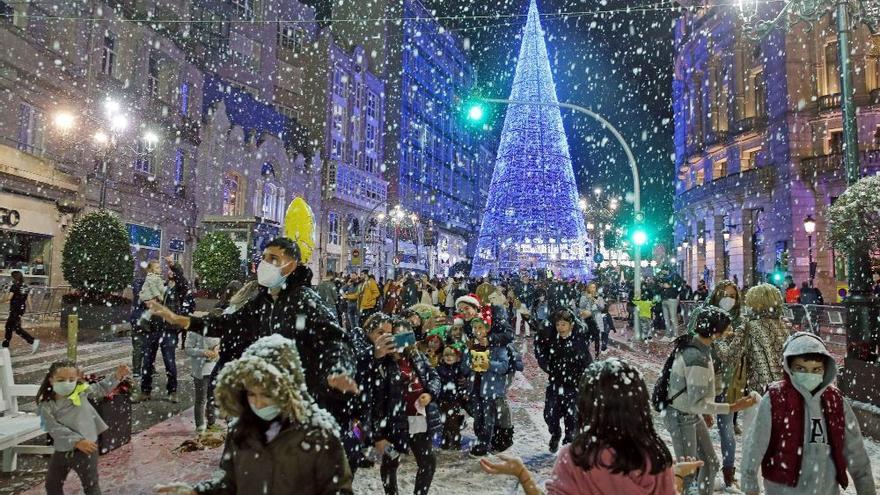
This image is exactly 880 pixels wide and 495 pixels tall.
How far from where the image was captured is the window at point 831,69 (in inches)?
1334

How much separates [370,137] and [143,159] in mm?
26368

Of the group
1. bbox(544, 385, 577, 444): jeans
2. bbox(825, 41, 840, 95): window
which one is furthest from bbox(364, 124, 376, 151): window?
bbox(544, 385, 577, 444): jeans

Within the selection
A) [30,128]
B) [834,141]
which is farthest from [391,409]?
[834,141]

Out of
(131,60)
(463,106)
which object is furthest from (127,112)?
(463,106)

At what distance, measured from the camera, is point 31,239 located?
21.8 meters

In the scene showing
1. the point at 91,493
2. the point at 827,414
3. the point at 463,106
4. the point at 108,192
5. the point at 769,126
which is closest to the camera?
the point at 827,414

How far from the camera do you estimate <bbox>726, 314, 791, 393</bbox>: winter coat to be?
550cm

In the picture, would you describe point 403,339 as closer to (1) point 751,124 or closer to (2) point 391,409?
(2) point 391,409

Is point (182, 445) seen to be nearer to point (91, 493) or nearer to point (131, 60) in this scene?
point (91, 493)

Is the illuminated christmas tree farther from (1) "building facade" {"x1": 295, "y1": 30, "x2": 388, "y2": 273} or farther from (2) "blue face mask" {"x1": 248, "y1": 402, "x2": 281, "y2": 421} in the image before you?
(2) "blue face mask" {"x1": 248, "y1": 402, "x2": 281, "y2": 421}

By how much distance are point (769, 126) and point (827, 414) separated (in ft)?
126

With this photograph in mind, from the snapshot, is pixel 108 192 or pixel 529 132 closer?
pixel 108 192

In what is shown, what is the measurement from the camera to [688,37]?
47500 millimetres

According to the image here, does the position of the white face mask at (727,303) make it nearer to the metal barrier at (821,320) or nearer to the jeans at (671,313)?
the metal barrier at (821,320)
